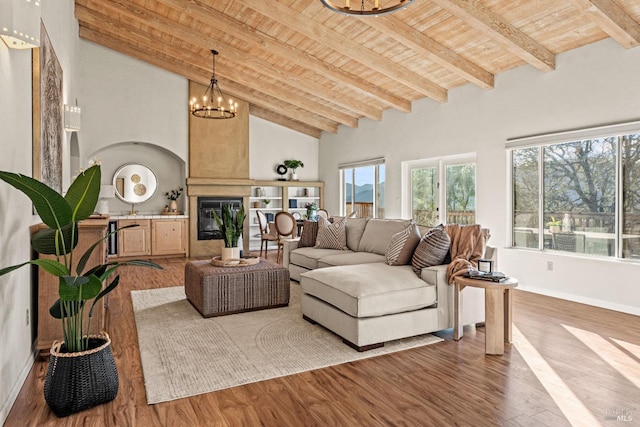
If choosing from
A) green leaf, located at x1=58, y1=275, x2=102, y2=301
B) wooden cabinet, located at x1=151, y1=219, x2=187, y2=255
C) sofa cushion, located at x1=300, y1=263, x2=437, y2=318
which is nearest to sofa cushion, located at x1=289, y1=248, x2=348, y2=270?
sofa cushion, located at x1=300, y1=263, x2=437, y2=318

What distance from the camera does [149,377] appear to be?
2629mm

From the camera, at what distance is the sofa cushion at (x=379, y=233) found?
4.79m

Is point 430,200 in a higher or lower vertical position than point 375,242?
higher

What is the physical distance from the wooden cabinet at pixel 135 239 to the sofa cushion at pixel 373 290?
5.47m

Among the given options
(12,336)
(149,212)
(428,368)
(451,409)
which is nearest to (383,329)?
(428,368)

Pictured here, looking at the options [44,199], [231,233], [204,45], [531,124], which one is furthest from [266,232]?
[44,199]

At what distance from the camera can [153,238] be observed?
8070mm

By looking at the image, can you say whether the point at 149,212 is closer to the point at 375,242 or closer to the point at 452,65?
the point at 375,242

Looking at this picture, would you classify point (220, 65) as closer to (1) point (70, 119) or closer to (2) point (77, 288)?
(1) point (70, 119)

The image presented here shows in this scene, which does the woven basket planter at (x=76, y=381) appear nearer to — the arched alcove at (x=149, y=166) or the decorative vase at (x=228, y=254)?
the decorative vase at (x=228, y=254)

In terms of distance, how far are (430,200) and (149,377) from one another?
5459mm

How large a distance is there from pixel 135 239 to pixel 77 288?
6421mm

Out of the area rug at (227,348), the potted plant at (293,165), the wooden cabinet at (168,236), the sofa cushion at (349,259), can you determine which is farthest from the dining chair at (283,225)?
the area rug at (227,348)

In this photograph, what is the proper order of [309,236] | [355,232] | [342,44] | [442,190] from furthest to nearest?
[442,190] < [309,236] < [355,232] < [342,44]
